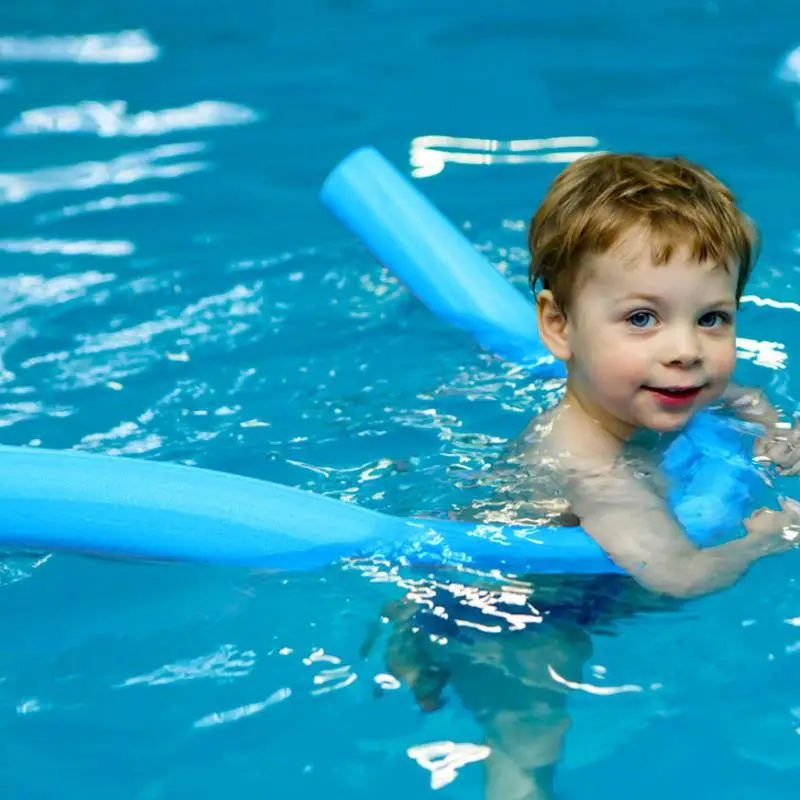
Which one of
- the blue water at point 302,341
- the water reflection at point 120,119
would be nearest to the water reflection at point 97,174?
the blue water at point 302,341

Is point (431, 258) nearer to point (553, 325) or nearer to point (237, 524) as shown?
point (553, 325)

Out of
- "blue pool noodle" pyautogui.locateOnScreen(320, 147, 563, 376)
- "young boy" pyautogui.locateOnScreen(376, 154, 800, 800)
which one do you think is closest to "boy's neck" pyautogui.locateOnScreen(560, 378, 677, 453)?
"young boy" pyautogui.locateOnScreen(376, 154, 800, 800)

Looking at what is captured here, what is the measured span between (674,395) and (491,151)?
214cm

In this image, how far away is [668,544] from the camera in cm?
209

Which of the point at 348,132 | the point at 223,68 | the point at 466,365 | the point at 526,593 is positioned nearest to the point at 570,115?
the point at 348,132

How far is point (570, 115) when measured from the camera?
4.42 meters

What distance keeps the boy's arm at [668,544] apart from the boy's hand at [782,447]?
256 millimetres

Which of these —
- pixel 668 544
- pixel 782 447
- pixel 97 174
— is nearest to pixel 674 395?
pixel 668 544

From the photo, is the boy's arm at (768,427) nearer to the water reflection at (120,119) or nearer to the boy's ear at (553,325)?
the boy's ear at (553,325)

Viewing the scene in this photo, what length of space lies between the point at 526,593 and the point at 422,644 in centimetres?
18

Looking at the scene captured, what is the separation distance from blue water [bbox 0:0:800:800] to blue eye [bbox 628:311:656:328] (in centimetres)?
46

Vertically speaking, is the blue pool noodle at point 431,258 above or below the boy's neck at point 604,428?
above

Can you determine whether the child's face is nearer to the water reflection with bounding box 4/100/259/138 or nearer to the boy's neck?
the boy's neck

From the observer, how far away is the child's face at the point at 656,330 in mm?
2154
